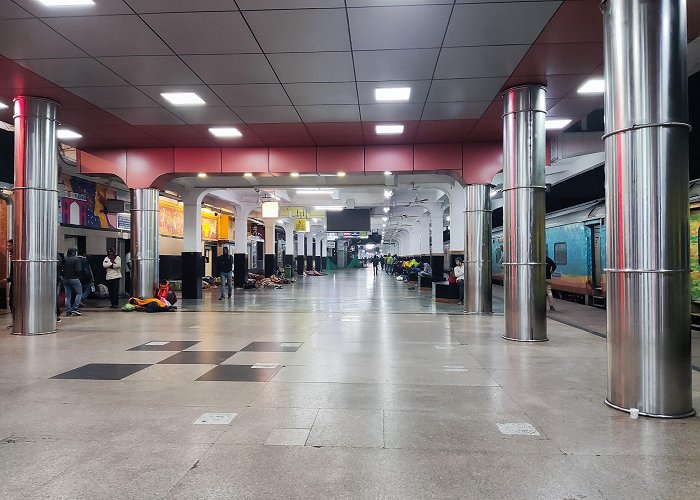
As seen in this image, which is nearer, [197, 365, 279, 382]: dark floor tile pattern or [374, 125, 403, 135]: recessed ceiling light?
[197, 365, 279, 382]: dark floor tile pattern

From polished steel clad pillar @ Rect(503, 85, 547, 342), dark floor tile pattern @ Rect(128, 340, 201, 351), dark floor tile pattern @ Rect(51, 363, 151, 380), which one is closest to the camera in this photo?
dark floor tile pattern @ Rect(51, 363, 151, 380)

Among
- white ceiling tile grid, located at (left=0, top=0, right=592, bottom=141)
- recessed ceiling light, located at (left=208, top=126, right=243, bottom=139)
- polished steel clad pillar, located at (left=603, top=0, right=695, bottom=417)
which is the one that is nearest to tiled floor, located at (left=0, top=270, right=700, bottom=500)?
polished steel clad pillar, located at (left=603, top=0, right=695, bottom=417)

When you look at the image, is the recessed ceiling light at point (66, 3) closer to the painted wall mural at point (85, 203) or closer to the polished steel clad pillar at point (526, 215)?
the polished steel clad pillar at point (526, 215)

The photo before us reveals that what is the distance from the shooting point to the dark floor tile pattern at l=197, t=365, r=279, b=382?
16.2 ft

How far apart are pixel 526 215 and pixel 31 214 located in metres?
7.74

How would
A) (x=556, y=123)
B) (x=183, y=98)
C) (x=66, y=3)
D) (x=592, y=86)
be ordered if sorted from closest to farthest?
(x=66, y=3), (x=592, y=86), (x=183, y=98), (x=556, y=123)

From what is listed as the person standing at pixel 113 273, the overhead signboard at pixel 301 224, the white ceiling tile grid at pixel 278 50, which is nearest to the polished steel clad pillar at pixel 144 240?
the person standing at pixel 113 273

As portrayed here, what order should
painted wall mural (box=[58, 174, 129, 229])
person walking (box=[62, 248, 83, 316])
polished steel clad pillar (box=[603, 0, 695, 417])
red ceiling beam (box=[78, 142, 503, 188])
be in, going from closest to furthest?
polished steel clad pillar (box=[603, 0, 695, 417]), person walking (box=[62, 248, 83, 316]), red ceiling beam (box=[78, 142, 503, 188]), painted wall mural (box=[58, 174, 129, 229])

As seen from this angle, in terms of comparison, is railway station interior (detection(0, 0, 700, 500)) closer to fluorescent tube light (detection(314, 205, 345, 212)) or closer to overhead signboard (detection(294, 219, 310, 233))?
fluorescent tube light (detection(314, 205, 345, 212))

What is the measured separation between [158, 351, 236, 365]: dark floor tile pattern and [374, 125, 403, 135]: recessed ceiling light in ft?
17.9

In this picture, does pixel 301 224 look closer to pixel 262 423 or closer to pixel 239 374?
pixel 239 374

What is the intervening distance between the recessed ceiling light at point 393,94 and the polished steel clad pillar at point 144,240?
253 inches

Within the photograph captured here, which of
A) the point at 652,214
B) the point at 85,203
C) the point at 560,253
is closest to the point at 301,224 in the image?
the point at 85,203

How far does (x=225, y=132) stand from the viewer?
10.1 meters
